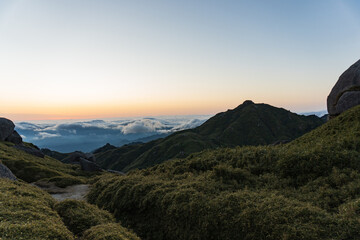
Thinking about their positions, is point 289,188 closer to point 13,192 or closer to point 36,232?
point 36,232

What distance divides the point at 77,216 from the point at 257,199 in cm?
1372

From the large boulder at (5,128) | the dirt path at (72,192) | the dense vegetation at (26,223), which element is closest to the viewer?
the dense vegetation at (26,223)

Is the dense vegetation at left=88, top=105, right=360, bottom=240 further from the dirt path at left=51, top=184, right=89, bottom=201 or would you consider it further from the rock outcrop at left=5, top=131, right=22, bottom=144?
the rock outcrop at left=5, top=131, right=22, bottom=144

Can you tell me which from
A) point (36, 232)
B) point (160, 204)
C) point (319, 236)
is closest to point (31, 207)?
point (36, 232)

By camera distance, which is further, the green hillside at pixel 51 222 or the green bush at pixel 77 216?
the green bush at pixel 77 216

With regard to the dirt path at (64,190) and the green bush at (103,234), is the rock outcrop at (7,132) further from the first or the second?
the green bush at (103,234)

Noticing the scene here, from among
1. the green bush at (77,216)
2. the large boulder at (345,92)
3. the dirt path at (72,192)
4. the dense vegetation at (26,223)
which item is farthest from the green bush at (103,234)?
the large boulder at (345,92)

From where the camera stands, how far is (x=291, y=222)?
38.6ft

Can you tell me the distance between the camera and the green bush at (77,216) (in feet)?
48.2

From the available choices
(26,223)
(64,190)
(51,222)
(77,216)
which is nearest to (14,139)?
(64,190)

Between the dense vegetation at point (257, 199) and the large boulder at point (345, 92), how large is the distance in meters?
17.8

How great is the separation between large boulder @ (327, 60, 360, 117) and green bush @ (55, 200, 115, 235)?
1853 inches

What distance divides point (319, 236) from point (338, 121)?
29842mm

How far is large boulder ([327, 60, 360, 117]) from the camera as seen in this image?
132ft
